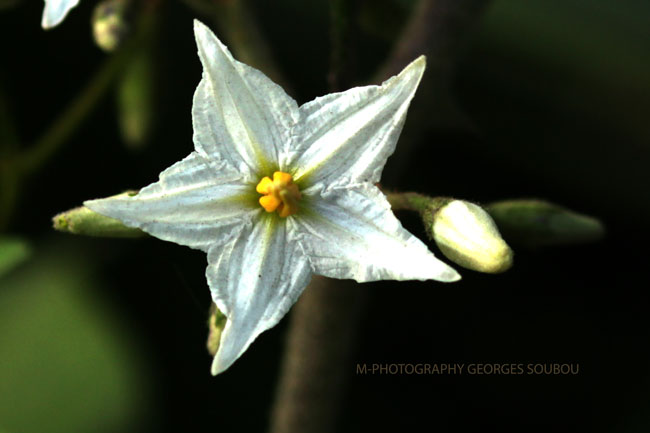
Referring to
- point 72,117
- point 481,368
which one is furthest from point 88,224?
point 481,368

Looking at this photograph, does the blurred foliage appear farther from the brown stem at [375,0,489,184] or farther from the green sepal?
the green sepal

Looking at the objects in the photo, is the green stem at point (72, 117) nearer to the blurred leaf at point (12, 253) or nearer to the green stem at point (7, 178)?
the green stem at point (7, 178)

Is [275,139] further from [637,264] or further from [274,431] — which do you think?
[637,264]

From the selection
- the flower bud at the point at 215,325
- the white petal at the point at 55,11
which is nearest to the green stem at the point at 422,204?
the flower bud at the point at 215,325

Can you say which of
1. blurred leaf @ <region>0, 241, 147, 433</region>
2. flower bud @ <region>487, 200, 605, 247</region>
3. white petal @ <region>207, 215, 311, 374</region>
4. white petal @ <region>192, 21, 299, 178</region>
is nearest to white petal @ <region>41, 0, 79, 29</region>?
white petal @ <region>192, 21, 299, 178</region>

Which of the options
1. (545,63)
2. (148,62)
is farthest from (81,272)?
(545,63)

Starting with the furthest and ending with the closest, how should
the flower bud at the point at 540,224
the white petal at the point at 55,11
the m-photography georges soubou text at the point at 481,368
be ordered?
the m-photography georges soubou text at the point at 481,368, the flower bud at the point at 540,224, the white petal at the point at 55,11

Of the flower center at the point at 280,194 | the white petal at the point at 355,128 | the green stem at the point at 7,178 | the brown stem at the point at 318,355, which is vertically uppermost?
the green stem at the point at 7,178
